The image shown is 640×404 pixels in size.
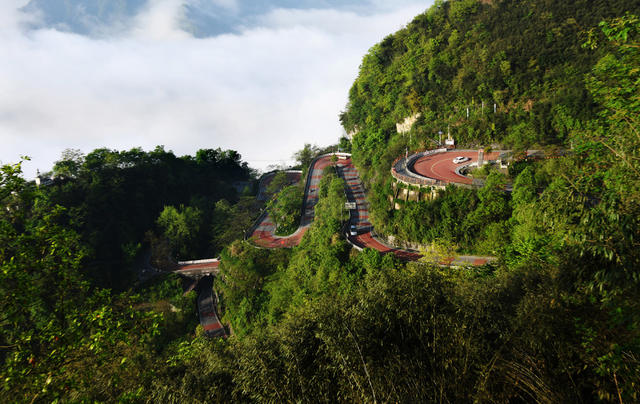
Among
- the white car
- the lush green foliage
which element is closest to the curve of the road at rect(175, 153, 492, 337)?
the white car

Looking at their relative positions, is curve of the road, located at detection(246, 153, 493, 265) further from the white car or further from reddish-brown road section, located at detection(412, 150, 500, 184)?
the white car

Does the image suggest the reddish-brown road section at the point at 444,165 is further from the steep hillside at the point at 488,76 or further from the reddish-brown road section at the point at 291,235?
the reddish-brown road section at the point at 291,235

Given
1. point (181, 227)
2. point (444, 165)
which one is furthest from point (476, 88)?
point (181, 227)

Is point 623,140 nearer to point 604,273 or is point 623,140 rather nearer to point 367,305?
point 604,273

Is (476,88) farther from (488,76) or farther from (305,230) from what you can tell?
(305,230)

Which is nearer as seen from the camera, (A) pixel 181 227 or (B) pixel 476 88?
(B) pixel 476 88
